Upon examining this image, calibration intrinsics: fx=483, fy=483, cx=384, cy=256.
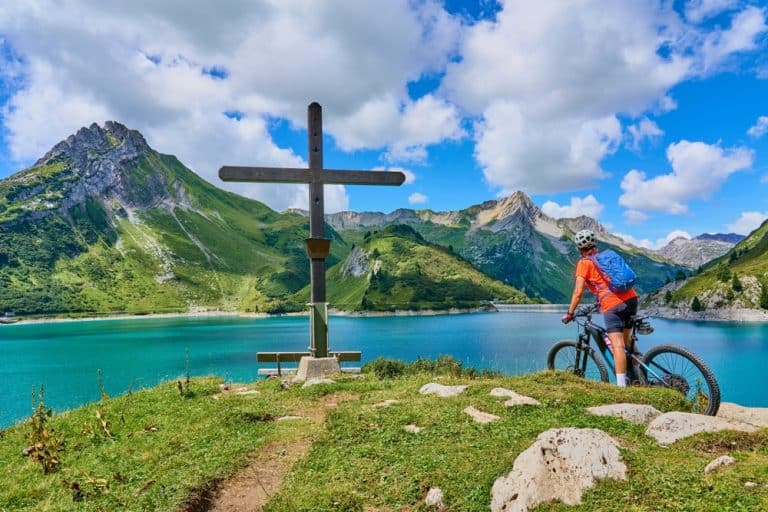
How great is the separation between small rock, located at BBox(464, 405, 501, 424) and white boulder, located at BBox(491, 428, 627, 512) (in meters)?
1.87

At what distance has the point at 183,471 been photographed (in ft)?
22.1

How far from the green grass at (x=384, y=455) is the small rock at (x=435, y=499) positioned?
10 cm

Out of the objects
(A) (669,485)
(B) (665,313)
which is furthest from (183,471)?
(B) (665,313)

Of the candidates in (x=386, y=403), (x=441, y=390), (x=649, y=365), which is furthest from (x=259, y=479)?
(x=649, y=365)

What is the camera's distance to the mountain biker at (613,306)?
9.30 metres

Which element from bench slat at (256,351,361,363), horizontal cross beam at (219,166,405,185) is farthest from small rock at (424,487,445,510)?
horizontal cross beam at (219,166,405,185)

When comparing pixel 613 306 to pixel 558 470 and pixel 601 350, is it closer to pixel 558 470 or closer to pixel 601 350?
pixel 601 350

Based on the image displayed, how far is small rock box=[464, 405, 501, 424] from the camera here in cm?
741

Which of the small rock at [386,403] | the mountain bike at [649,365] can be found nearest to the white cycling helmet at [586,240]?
the mountain bike at [649,365]

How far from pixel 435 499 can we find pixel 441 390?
14.6ft

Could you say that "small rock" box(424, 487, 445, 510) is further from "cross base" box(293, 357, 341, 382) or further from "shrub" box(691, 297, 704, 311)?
"shrub" box(691, 297, 704, 311)

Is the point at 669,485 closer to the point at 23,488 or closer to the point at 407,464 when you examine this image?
the point at 407,464

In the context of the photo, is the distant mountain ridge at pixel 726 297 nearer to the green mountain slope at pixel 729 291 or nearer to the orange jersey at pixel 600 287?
the green mountain slope at pixel 729 291

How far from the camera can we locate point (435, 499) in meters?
5.35
